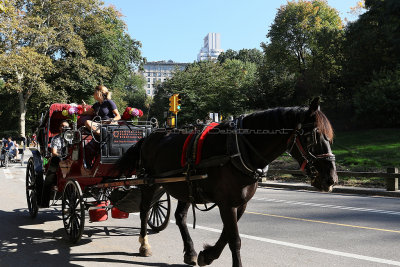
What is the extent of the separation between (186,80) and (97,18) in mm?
10660

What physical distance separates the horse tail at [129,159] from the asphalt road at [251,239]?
123 cm

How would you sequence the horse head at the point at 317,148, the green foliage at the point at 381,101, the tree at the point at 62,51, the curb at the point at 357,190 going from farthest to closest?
the tree at the point at 62,51, the green foliage at the point at 381,101, the curb at the point at 357,190, the horse head at the point at 317,148

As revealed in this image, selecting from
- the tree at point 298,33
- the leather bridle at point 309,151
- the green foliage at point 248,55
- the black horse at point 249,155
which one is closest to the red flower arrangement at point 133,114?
the black horse at point 249,155

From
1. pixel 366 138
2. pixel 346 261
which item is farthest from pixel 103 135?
pixel 366 138

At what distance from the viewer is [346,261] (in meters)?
4.89

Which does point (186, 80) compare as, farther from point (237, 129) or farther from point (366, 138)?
point (237, 129)

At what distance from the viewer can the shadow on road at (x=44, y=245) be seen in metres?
5.10

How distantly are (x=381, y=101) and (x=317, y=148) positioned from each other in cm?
2628

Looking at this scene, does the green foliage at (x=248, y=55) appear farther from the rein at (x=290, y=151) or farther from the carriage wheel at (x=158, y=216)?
the rein at (x=290, y=151)

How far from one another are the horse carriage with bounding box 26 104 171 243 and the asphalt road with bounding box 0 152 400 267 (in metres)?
0.42

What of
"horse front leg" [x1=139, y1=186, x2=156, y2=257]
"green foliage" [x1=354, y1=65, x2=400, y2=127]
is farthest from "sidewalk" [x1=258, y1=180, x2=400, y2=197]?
"green foliage" [x1=354, y1=65, x2=400, y2=127]

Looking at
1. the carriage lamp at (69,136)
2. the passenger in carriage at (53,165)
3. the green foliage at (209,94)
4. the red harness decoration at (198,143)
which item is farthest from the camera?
the green foliage at (209,94)

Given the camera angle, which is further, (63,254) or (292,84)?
(292,84)

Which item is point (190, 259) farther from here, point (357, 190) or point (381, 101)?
point (381, 101)
